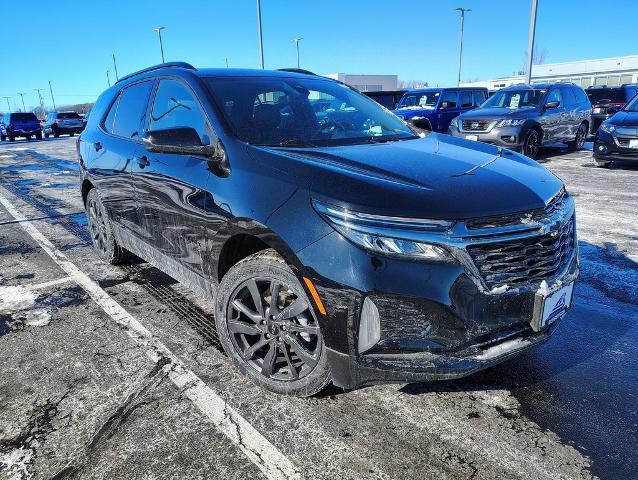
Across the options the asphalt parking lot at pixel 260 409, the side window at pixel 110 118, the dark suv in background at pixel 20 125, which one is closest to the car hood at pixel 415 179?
the asphalt parking lot at pixel 260 409

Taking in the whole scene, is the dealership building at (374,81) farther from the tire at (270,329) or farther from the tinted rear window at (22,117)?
the tire at (270,329)

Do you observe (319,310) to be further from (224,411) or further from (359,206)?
(224,411)

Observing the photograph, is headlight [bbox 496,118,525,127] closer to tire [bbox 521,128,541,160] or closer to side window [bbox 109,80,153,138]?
tire [bbox 521,128,541,160]

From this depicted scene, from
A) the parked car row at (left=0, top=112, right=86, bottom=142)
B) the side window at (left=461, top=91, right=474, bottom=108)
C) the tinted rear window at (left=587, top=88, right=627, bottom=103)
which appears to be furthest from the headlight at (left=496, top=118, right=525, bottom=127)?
the parked car row at (left=0, top=112, right=86, bottom=142)

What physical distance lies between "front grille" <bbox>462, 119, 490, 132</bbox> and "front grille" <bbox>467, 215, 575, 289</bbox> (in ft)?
30.7

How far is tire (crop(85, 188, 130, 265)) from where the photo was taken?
4.46m

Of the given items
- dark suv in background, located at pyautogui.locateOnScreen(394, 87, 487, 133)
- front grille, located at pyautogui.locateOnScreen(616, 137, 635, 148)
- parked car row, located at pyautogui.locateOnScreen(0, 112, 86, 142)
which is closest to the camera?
front grille, located at pyautogui.locateOnScreen(616, 137, 635, 148)

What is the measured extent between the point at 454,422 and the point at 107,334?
2357 mm

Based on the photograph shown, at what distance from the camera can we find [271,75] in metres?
3.59

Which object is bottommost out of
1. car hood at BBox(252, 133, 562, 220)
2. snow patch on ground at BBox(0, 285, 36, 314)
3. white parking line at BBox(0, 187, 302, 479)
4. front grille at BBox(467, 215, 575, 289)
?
snow patch on ground at BBox(0, 285, 36, 314)

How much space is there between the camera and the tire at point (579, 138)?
13.2 m

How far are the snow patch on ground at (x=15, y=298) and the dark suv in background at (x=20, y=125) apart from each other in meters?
29.3

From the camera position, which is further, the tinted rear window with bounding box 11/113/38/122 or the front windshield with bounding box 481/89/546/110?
the tinted rear window with bounding box 11/113/38/122

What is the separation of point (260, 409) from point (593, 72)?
7084 cm
